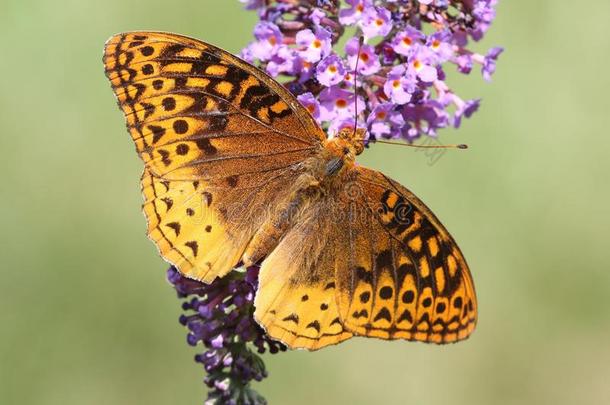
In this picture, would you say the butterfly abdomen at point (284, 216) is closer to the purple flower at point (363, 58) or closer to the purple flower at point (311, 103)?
the purple flower at point (311, 103)

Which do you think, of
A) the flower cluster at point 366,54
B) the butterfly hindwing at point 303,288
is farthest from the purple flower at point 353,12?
the butterfly hindwing at point 303,288

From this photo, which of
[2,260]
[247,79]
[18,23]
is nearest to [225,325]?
[247,79]

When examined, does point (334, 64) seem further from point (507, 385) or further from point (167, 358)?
point (507, 385)

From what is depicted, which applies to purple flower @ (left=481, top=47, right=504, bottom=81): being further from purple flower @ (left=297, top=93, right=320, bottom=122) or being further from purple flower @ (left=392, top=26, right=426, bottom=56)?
purple flower @ (left=297, top=93, right=320, bottom=122)

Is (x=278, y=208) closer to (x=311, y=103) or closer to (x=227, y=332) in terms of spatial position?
(x=311, y=103)

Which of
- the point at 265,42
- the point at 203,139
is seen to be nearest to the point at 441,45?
the point at 265,42

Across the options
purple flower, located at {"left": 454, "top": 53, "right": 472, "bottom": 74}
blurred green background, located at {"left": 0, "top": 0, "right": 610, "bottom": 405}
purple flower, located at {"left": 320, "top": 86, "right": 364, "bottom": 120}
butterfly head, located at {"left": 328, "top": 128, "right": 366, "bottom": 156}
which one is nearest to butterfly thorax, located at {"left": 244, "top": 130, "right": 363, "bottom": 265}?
butterfly head, located at {"left": 328, "top": 128, "right": 366, "bottom": 156}
